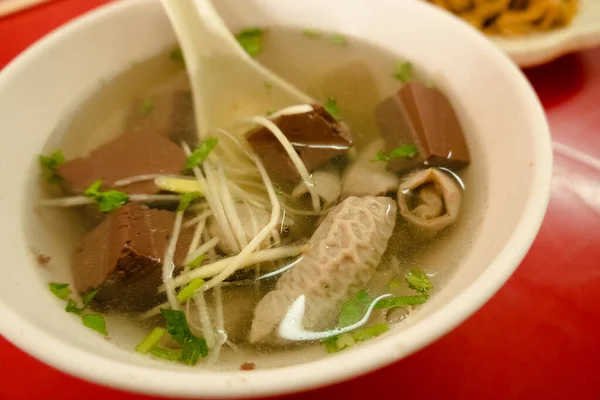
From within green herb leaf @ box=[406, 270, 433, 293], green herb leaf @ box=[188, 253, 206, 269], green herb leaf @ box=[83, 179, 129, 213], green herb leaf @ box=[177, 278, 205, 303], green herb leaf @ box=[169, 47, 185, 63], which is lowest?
green herb leaf @ box=[406, 270, 433, 293]

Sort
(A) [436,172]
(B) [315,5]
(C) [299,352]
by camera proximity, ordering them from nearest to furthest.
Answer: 1. (C) [299,352]
2. (A) [436,172]
3. (B) [315,5]

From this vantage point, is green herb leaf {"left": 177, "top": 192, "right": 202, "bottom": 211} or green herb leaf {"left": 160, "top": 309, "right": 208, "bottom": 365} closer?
green herb leaf {"left": 160, "top": 309, "right": 208, "bottom": 365}

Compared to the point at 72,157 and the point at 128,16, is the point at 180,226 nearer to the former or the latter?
the point at 72,157

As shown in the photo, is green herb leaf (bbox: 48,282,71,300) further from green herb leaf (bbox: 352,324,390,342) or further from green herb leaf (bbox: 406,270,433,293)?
green herb leaf (bbox: 406,270,433,293)

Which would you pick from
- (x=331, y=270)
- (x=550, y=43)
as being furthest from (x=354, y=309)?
(x=550, y=43)

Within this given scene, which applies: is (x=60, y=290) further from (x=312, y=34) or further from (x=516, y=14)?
(x=516, y=14)

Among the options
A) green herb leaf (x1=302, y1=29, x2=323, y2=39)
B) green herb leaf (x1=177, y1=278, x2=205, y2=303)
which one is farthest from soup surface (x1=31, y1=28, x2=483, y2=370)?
green herb leaf (x1=302, y1=29, x2=323, y2=39)

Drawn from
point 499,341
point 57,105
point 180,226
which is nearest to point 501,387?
point 499,341
